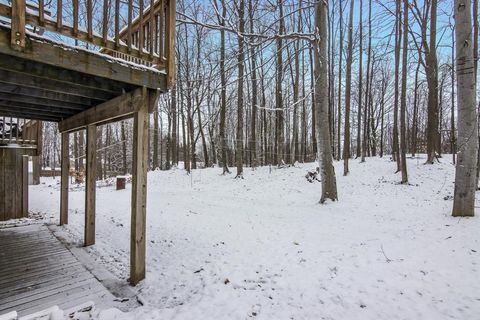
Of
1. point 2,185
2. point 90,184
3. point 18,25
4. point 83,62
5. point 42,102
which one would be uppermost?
point 18,25

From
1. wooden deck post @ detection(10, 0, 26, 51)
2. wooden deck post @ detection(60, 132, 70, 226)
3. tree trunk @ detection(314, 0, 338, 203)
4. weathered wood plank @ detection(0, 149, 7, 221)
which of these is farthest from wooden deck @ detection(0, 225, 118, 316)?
tree trunk @ detection(314, 0, 338, 203)

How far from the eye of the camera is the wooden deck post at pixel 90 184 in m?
5.01

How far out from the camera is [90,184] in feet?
16.5

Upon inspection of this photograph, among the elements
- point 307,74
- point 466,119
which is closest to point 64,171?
Answer: point 466,119

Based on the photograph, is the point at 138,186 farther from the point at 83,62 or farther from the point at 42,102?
the point at 42,102

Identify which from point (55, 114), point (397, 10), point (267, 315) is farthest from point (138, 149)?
point (397, 10)

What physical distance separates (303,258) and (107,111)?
12.4 ft

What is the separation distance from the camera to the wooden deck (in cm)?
312

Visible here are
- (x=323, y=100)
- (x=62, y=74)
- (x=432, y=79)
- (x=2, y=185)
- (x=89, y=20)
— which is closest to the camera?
(x=89, y=20)

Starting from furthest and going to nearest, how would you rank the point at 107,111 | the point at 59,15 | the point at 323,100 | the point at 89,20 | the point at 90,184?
the point at 323,100 < the point at 90,184 < the point at 107,111 < the point at 89,20 < the point at 59,15

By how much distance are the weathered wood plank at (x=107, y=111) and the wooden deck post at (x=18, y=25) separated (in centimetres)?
127

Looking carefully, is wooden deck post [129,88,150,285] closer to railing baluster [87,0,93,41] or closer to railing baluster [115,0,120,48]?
railing baluster [115,0,120,48]

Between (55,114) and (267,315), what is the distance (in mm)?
5551

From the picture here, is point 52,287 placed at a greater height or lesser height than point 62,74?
lesser
